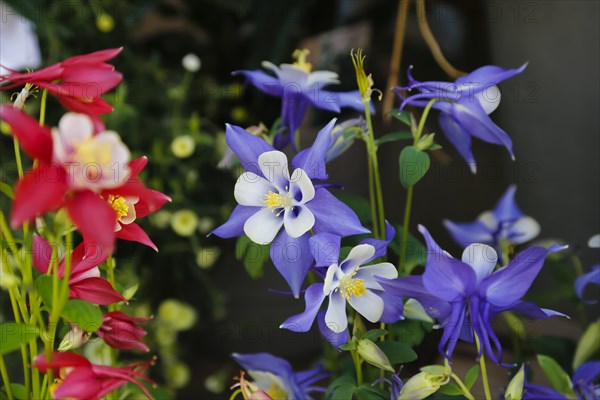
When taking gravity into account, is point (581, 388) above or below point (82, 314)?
below

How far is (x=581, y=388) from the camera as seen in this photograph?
504 millimetres

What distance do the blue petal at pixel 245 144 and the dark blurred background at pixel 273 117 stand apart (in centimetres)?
45

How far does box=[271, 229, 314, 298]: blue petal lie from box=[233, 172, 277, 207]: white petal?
0.09ft

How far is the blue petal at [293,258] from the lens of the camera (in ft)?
1.35

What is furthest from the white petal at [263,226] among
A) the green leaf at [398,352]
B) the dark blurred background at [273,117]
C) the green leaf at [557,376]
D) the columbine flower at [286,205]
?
the dark blurred background at [273,117]

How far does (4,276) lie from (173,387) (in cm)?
66

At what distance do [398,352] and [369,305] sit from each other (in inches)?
1.5

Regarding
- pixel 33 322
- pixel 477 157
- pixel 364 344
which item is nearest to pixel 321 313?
pixel 364 344

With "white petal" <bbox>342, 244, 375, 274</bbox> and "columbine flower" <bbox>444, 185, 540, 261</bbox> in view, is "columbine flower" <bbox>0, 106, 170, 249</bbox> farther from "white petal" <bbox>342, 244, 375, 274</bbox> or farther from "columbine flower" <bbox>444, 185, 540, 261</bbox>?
"columbine flower" <bbox>444, 185, 540, 261</bbox>

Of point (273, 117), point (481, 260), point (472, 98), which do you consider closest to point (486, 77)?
point (472, 98)

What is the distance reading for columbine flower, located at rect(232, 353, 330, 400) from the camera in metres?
0.49

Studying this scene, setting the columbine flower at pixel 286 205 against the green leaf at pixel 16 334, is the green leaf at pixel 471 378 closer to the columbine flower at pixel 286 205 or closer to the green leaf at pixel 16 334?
the columbine flower at pixel 286 205

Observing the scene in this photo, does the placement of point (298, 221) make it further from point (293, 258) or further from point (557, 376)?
point (557, 376)

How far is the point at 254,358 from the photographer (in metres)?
0.50
